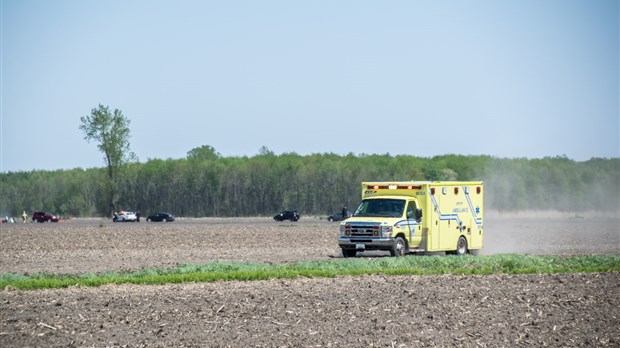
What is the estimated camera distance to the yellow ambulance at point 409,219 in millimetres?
36750

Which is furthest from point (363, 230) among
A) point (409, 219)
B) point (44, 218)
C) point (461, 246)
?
point (44, 218)

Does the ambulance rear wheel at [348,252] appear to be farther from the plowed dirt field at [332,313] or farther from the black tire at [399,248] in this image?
the plowed dirt field at [332,313]

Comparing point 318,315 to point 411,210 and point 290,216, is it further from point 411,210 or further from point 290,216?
point 290,216

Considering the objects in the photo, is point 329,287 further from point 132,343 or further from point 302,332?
point 132,343

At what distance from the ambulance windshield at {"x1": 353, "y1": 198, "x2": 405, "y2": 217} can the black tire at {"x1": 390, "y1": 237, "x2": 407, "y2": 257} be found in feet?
3.25

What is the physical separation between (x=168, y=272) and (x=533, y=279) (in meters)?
11.1

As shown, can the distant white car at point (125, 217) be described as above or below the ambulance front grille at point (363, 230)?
above

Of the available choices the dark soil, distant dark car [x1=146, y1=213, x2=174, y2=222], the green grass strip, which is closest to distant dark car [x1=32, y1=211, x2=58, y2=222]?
distant dark car [x1=146, y1=213, x2=174, y2=222]

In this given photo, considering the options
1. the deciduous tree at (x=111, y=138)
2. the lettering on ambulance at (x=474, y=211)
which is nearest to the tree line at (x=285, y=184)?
the deciduous tree at (x=111, y=138)

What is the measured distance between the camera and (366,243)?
1452 inches

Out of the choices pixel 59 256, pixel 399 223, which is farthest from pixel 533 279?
pixel 59 256

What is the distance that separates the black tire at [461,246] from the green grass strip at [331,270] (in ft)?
10.3

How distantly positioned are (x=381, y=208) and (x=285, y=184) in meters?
118

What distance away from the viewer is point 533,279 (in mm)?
28281
